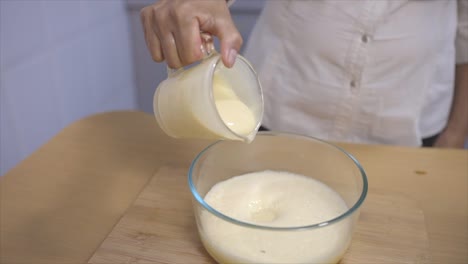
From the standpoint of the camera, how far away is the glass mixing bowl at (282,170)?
1.76 ft

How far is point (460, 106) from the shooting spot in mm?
1123

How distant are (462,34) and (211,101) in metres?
0.78

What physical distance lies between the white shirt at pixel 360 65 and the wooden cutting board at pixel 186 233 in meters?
0.31

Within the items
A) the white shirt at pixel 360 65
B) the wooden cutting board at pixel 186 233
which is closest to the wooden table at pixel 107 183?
the wooden cutting board at pixel 186 233

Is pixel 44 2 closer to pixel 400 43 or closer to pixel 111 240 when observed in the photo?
pixel 111 240

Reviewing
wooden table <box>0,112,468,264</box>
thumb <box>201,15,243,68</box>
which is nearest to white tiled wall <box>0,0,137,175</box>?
wooden table <box>0,112,468,264</box>

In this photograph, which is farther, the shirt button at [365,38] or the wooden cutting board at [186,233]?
the shirt button at [365,38]

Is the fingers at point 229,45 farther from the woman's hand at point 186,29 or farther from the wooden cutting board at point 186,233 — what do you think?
the wooden cutting board at point 186,233

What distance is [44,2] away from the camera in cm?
110

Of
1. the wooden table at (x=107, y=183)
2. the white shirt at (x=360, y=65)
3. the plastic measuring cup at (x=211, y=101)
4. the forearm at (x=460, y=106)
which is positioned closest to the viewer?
the plastic measuring cup at (x=211, y=101)

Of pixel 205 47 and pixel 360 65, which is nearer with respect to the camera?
pixel 205 47

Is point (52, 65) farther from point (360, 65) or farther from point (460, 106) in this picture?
point (460, 106)

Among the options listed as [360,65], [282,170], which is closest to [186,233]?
[282,170]

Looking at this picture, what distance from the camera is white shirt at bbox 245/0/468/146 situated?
94 centimetres
